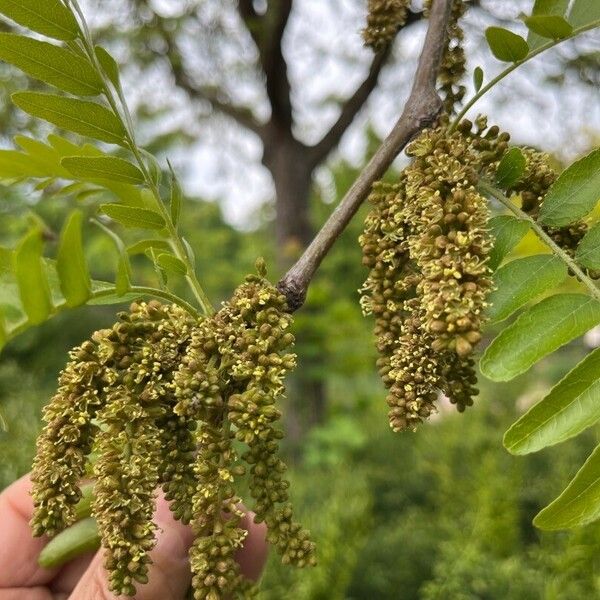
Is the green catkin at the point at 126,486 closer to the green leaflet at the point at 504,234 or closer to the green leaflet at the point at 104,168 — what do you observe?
the green leaflet at the point at 104,168

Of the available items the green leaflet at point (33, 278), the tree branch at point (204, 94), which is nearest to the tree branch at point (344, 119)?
the tree branch at point (204, 94)

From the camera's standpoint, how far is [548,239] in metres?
0.92

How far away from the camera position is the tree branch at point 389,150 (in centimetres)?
94

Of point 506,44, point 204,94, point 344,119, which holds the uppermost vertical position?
point 204,94

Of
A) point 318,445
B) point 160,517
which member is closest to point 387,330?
point 160,517

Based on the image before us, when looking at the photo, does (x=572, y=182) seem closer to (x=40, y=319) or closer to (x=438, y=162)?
(x=438, y=162)

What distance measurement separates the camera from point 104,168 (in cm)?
98

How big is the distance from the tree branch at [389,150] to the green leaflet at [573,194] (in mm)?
199

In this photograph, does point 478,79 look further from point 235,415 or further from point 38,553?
point 38,553

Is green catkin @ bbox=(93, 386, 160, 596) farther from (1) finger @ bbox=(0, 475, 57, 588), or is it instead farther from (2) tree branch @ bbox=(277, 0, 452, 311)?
(1) finger @ bbox=(0, 475, 57, 588)

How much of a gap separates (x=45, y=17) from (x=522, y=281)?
2.31 feet

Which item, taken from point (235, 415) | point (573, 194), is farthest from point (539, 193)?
point (235, 415)

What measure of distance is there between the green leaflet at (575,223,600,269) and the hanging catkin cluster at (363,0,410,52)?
1.64ft

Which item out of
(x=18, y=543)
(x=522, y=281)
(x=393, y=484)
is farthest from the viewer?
(x=393, y=484)
